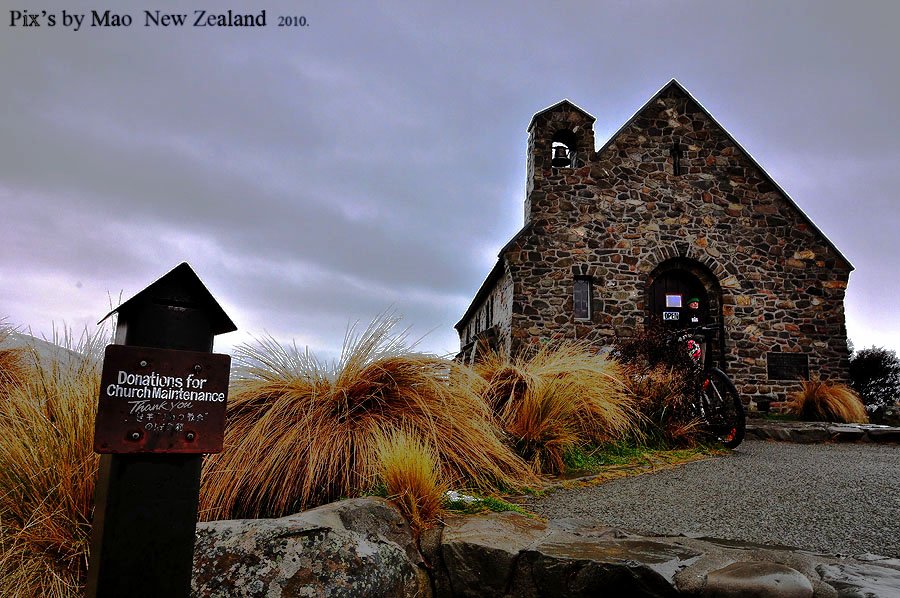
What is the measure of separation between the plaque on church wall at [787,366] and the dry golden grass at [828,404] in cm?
47

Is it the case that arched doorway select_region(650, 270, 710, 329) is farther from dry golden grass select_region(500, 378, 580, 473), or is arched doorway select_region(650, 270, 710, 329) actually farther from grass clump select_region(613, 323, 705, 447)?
dry golden grass select_region(500, 378, 580, 473)

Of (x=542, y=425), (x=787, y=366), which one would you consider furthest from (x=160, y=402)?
(x=787, y=366)

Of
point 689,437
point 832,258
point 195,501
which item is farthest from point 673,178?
point 195,501

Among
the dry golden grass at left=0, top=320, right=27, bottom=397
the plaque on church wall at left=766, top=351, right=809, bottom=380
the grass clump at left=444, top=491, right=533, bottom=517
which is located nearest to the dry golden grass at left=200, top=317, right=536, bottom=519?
the grass clump at left=444, top=491, right=533, bottom=517

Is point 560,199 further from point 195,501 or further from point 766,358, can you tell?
point 195,501

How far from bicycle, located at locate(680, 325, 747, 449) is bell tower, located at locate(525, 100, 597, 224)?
6401 millimetres

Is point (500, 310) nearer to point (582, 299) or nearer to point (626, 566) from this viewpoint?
point (582, 299)

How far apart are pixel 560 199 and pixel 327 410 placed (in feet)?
31.5

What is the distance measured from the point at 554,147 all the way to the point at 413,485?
11.1 meters

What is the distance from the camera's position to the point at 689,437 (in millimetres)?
6672

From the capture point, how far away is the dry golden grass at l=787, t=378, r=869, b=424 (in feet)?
35.8

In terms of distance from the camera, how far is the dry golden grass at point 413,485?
131 inches

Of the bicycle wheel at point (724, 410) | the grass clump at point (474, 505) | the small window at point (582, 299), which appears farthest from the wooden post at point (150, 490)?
the small window at point (582, 299)

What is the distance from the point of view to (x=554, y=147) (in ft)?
43.6
